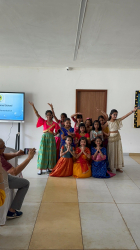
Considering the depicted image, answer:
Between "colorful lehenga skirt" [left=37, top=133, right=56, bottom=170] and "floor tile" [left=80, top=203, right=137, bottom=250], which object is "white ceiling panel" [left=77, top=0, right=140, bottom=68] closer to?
"colorful lehenga skirt" [left=37, top=133, right=56, bottom=170]

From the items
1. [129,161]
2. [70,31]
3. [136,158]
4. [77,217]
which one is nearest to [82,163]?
[77,217]

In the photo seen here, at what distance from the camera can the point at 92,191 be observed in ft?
10.3

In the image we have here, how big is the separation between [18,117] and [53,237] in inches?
161

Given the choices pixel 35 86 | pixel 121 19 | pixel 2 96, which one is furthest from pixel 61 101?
pixel 121 19

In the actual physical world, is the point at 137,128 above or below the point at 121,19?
below

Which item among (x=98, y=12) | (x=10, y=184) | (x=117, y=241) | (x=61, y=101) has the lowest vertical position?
(x=117, y=241)

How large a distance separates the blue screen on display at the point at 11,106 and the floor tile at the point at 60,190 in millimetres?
2520

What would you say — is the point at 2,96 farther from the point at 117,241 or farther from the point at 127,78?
the point at 117,241

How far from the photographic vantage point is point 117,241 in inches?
75.9

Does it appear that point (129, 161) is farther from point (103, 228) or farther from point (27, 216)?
point (27, 216)

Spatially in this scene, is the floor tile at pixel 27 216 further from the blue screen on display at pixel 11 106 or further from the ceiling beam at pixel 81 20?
the blue screen on display at pixel 11 106

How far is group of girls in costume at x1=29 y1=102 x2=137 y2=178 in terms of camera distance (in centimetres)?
385

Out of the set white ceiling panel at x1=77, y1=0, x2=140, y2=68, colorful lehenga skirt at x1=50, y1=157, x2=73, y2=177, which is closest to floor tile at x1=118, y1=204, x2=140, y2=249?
colorful lehenga skirt at x1=50, y1=157, x2=73, y2=177

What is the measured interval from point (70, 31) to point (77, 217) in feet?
8.71
